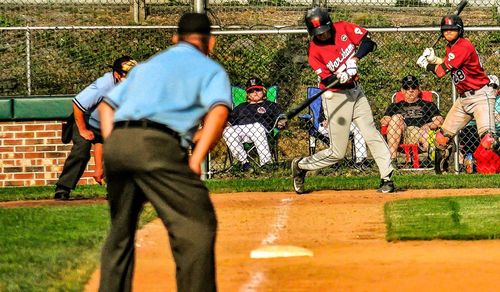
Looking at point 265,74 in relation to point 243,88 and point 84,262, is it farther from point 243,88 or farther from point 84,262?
point 84,262

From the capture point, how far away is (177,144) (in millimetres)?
5883

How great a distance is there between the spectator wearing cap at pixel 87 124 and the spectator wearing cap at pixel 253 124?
2.46 m

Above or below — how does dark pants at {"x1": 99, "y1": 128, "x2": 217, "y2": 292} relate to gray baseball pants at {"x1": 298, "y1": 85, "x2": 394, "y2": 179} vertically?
above

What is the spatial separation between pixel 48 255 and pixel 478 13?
48.9ft

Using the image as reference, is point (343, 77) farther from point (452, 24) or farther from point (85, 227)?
point (85, 227)

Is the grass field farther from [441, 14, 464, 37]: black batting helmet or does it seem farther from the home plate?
[441, 14, 464, 37]: black batting helmet

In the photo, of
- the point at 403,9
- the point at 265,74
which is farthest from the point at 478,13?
the point at 265,74

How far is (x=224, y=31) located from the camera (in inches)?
602

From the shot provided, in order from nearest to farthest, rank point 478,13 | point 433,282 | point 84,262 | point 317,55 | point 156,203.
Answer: point 156,203
point 433,282
point 84,262
point 317,55
point 478,13

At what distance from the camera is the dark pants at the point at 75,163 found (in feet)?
42.5

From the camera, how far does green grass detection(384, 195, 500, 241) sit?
9.37m

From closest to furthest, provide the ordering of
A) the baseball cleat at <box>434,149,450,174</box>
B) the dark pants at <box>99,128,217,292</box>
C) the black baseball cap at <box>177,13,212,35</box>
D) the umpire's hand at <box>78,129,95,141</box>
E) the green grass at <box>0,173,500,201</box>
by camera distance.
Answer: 1. the dark pants at <box>99,128,217,292</box>
2. the black baseball cap at <box>177,13,212,35</box>
3. the umpire's hand at <box>78,129,95,141</box>
4. the green grass at <box>0,173,500,201</box>
5. the baseball cleat at <box>434,149,450,174</box>

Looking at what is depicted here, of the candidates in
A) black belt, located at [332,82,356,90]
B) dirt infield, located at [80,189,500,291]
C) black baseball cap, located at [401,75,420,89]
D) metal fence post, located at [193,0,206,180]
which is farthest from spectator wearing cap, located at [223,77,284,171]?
dirt infield, located at [80,189,500,291]

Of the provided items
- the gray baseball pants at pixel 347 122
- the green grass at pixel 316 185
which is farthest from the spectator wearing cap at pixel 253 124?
the gray baseball pants at pixel 347 122
